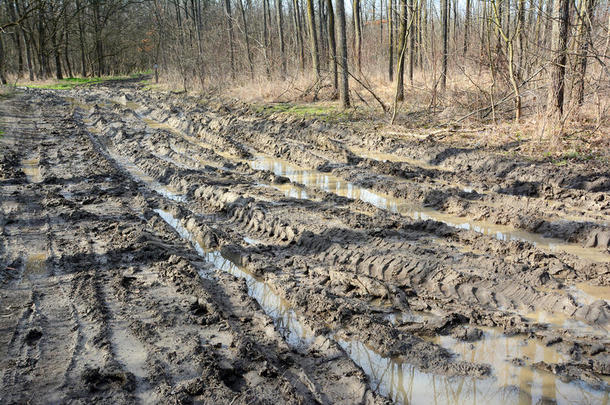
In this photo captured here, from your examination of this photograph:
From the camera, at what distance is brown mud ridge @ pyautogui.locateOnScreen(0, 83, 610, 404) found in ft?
12.2

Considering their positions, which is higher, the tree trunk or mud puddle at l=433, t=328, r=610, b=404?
the tree trunk

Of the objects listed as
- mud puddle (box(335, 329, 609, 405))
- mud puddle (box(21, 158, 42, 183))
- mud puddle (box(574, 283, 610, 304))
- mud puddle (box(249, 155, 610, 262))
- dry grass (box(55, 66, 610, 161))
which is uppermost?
dry grass (box(55, 66, 610, 161))

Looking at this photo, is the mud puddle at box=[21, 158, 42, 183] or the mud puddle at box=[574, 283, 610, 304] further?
the mud puddle at box=[21, 158, 42, 183]

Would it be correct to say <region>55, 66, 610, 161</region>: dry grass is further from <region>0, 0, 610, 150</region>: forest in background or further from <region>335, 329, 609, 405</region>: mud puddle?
<region>335, 329, 609, 405</region>: mud puddle

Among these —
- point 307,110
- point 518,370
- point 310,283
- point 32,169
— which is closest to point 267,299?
point 310,283

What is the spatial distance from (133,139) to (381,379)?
12.0 m

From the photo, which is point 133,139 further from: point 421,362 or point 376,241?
point 421,362

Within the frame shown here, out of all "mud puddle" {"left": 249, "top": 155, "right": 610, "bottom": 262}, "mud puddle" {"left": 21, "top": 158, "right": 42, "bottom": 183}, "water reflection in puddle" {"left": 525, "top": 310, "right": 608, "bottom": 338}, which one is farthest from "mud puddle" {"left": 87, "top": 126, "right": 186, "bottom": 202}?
"water reflection in puddle" {"left": 525, "top": 310, "right": 608, "bottom": 338}

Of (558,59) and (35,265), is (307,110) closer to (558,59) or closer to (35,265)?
(558,59)

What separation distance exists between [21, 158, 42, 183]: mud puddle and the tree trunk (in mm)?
10912

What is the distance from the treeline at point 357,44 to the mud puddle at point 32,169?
7.78 meters

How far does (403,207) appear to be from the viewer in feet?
26.0

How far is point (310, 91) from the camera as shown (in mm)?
19578

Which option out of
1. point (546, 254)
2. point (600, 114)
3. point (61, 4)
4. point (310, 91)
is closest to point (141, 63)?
point (61, 4)
